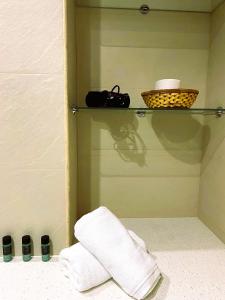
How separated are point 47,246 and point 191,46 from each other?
92cm

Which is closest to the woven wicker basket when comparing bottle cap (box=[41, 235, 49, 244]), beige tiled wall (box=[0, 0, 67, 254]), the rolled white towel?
beige tiled wall (box=[0, 0, 67, 254])

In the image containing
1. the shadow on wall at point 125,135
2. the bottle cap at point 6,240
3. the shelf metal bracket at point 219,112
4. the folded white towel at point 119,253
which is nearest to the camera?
the folded white towel at point 119,253

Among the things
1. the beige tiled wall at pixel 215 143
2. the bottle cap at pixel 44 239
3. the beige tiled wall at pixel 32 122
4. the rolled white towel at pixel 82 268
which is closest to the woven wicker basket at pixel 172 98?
the beige tiled wall at pixel 215 143

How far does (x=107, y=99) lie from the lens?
31.7 inches

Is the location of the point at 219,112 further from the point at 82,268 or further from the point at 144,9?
the point at 82,268

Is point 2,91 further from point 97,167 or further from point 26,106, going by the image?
point 97,167

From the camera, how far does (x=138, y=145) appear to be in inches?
39.8

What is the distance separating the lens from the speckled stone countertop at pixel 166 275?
0.62 m

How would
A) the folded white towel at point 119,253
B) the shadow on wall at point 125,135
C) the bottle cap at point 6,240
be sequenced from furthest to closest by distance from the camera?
the shadow on wall at point 125,135 → the bottle cap at point 6,240 → the folded white towel at point 119,253

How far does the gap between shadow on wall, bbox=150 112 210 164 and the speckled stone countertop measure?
12.8 inches

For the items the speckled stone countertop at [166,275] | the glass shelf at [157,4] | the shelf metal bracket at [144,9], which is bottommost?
the speckled stone countertop at [166,275]

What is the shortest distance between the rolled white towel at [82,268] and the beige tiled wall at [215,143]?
390mm

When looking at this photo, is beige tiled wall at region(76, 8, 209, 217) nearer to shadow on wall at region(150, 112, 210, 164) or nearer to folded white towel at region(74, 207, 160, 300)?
shadow on wall at region(150, 112, 210, 164)

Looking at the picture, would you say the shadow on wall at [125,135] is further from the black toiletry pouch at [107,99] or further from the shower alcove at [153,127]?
the black toiletry pouch at [107,99]
